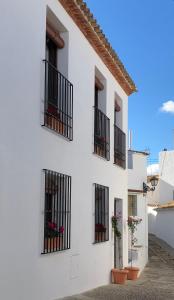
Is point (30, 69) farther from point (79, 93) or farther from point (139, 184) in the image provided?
point (139, 184)

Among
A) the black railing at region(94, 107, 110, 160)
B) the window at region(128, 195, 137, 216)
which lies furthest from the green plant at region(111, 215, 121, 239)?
the window at region(128, 195, 137, 216)

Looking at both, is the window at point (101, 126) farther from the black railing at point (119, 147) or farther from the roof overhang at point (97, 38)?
the black railing at point (119, 147)

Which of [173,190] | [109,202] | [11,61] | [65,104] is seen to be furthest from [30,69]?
[173,190]

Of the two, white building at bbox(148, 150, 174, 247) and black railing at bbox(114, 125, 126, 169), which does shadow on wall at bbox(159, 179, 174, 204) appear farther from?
black railing at bbox(114, 125, 126, 169)

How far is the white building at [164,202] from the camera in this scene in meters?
24.2

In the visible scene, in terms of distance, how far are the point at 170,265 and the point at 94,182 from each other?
28.8 feet

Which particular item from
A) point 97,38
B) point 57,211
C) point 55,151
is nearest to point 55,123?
point 55,151

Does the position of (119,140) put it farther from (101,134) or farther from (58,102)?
(58,102)

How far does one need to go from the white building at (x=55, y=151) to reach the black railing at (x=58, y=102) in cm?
2

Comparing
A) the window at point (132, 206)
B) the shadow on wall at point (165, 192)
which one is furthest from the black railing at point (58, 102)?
the shadow on wall at point (165, 192)

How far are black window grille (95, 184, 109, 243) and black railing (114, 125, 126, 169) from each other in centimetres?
163

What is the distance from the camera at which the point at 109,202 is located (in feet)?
38.4

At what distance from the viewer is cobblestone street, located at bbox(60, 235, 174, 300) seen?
9.47 m

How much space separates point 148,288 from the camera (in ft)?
36.8
